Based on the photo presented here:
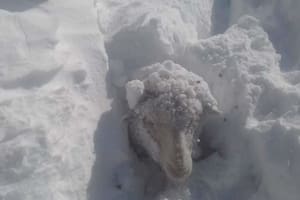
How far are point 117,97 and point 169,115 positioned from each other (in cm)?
46

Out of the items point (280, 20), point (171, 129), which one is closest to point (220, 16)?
point (280, 20)

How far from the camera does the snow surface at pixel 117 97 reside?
2.01m

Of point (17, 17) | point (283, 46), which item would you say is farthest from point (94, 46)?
point (283, 46)

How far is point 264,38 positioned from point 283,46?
188 mm

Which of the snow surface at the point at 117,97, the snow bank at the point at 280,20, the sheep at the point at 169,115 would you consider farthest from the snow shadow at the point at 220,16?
the sheep at the point at 169,115

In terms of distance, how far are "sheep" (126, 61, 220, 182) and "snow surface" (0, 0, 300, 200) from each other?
5.5 inches

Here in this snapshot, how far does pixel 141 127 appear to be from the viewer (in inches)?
86.4

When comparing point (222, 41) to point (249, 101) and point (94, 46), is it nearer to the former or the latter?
point (249, 101)

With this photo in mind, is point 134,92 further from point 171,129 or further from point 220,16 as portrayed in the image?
point 220,16

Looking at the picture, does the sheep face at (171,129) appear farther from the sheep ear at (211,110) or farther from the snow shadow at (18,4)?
the snow shadow at (18,4)

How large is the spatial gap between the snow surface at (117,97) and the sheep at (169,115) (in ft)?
0.46

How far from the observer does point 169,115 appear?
2.09 metres

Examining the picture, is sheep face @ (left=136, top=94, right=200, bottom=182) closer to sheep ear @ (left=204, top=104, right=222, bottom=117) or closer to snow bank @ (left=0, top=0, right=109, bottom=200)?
sheep ear @ (left=204, top=104, right=222, bottom=117)

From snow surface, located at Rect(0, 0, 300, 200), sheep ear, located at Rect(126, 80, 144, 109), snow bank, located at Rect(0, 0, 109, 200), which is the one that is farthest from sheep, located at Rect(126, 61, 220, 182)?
snow bank, located at Rect(0, 0, 109, 200)
